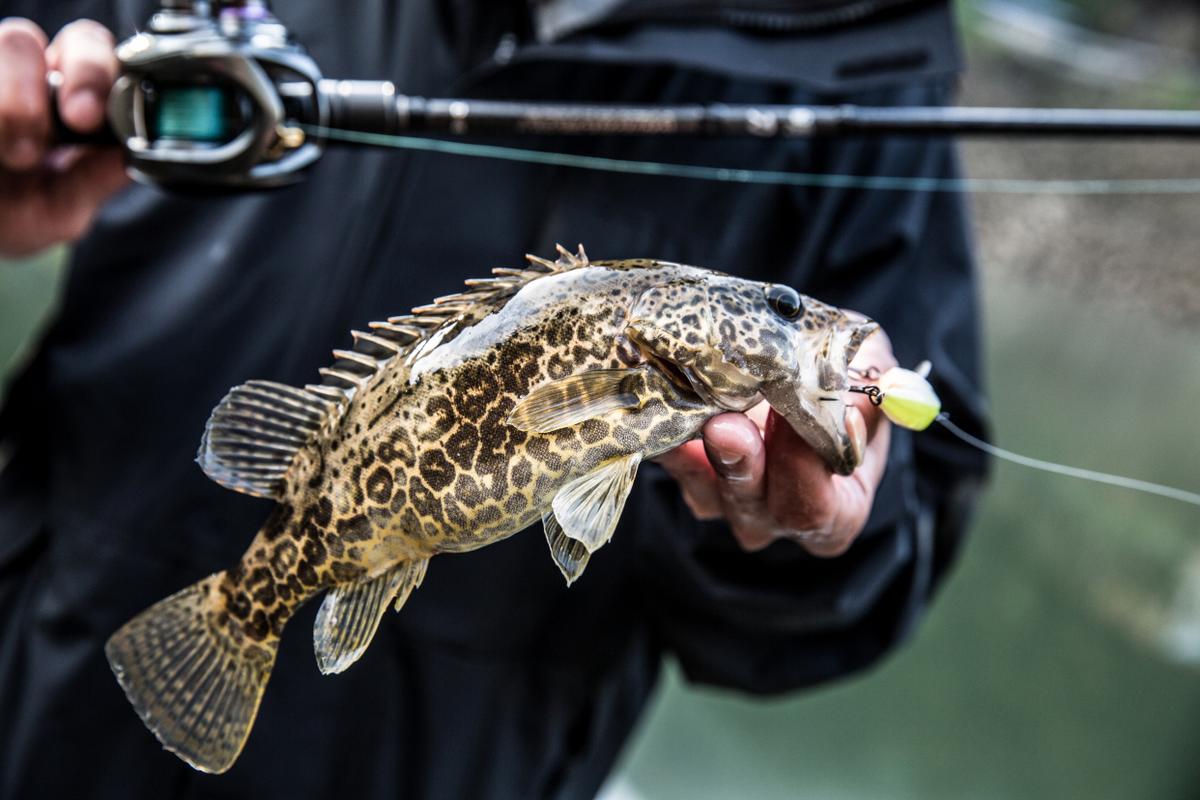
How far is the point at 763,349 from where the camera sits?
32.3 inches

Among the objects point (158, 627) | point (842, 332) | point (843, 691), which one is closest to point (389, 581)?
point (158, 627)

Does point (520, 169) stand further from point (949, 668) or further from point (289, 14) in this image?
point (949, 668)

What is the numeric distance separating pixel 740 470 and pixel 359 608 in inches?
12.5

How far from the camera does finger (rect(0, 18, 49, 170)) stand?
133cm

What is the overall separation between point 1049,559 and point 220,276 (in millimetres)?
5846

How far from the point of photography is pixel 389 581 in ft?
2.65

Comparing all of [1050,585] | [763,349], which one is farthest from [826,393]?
[1050,585]

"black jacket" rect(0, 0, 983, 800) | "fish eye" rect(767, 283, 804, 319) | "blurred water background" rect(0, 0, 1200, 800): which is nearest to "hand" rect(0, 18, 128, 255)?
"black jacket" rect(0, 0, 983, 800)

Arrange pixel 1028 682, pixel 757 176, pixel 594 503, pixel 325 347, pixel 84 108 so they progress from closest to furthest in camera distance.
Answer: pixel 594 503 < pixel 84 108 < pixel 325 347 < pixel 757 176 < pixel 1028 682

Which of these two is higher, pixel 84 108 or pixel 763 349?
pixel 763 349

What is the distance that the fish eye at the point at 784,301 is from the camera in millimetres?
827

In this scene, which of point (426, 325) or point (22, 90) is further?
point (22, 90)

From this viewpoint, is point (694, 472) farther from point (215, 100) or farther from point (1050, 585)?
point (1050, 585)

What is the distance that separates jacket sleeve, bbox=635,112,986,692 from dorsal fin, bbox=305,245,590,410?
0.85 meters
